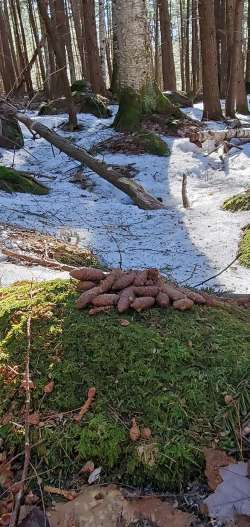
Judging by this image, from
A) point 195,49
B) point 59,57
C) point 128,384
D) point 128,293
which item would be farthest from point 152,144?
point 195,49

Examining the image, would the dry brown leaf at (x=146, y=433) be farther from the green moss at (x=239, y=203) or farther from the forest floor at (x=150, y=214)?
the green moss at (x=239, y=203)

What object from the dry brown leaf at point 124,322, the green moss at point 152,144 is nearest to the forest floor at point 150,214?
the green moss at point 152,144

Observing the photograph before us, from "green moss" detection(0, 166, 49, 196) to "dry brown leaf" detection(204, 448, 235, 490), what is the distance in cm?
599

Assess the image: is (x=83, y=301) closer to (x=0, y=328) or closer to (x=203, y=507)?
(x=0, y=328)

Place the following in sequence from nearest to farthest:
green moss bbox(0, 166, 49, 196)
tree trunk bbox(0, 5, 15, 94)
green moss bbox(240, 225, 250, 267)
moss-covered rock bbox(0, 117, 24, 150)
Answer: green moss bbox(240, 225, 250, 267), green moss bbox(0, 166, 49, 196), moss-covered rock bbox(0, 117, 24, 150), tree trunk bbox(0, 5, 15, 94)

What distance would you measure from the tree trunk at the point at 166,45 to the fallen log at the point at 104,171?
12151 millimetres

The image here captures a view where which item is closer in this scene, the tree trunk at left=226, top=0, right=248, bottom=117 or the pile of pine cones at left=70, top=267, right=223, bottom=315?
the pile of pine cones at left=70, top=267, right=223, bottom=315

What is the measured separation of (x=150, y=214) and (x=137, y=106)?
505 cm

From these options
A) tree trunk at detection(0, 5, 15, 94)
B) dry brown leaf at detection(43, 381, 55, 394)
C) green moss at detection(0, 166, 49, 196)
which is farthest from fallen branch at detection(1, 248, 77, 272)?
tree trunk at detection(0, 5, 15, 94)

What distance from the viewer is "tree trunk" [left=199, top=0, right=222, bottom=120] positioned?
431 inches

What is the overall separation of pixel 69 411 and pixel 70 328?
424mm

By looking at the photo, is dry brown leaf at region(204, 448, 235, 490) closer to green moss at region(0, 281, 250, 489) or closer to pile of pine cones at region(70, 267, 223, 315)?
green moss at region(0, 281, 250, 489)

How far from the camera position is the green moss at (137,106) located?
10.5 meters

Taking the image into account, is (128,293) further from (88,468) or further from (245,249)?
(245,249)
